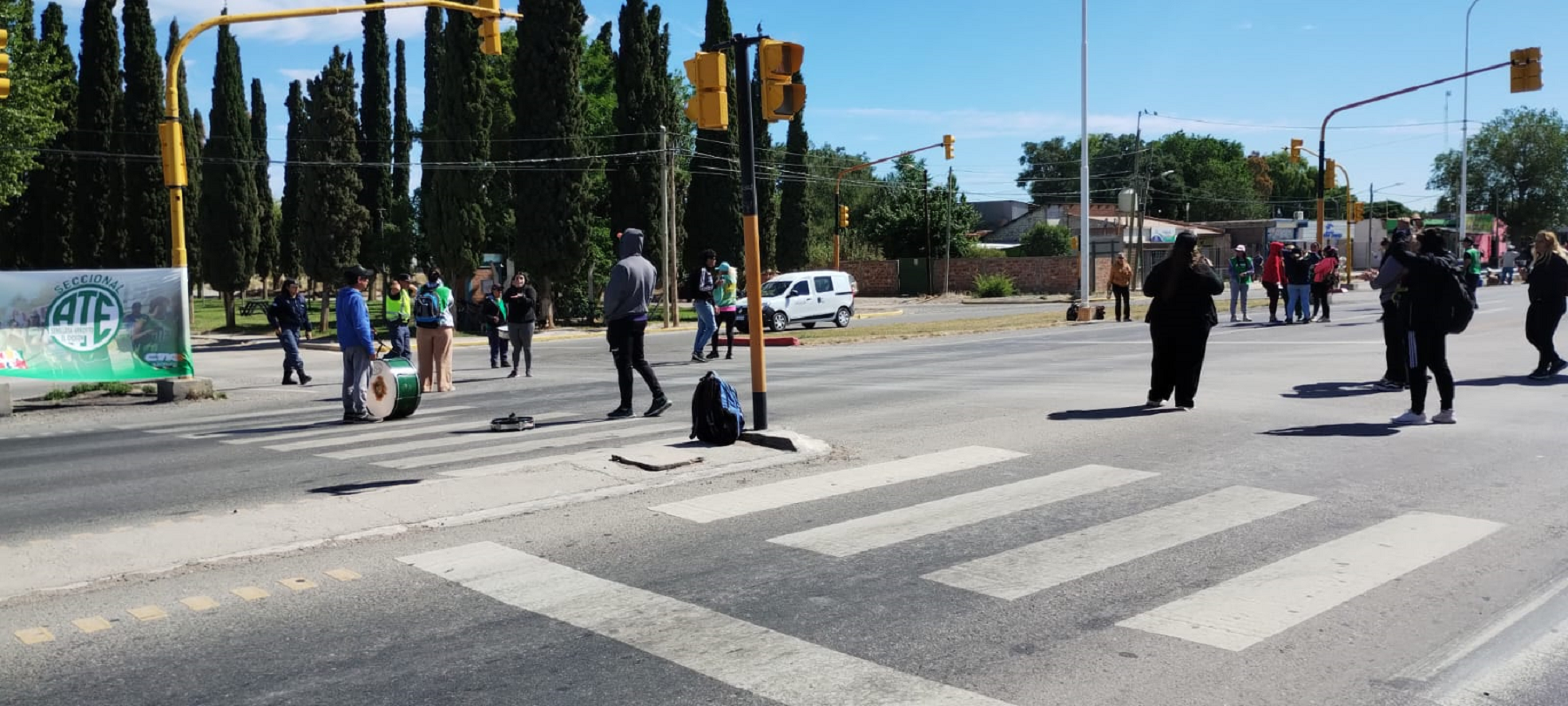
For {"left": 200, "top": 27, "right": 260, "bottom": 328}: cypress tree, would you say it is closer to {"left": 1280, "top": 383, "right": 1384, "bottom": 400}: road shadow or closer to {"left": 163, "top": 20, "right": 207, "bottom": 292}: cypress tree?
{"left": 163, "top": 20, "right": 207, "bottom": 292}: cypress tree

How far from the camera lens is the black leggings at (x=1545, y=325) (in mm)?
13312

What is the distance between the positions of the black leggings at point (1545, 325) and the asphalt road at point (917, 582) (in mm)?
3439

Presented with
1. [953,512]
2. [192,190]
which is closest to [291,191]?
[192,190]

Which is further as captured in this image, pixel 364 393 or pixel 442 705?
pixel 364 393

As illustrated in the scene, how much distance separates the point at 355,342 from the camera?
1234 cm

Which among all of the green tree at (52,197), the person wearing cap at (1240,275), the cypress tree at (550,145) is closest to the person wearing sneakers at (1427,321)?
the person wearing cap at (1240,275)

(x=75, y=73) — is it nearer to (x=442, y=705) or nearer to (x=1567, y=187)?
(x=442, y=705)

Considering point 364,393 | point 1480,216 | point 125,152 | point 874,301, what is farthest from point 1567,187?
point 364,393

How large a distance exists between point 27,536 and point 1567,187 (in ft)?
378

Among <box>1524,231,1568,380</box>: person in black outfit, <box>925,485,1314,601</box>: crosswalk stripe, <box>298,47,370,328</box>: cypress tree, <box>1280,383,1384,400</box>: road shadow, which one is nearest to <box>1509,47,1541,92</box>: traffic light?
<box>1524,231,1568,380</box>: person in black outfit

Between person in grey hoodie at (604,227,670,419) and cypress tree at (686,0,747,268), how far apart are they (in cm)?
3665

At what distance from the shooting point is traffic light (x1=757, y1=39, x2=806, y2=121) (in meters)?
9.41

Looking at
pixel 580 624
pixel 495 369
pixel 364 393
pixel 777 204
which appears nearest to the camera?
pixel 580 624

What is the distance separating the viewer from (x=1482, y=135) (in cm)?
10106
